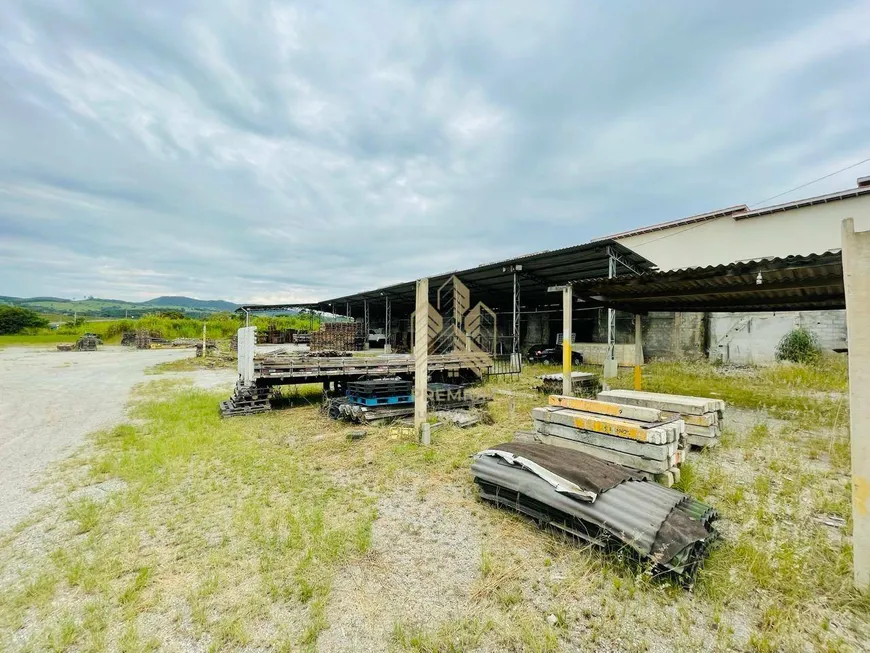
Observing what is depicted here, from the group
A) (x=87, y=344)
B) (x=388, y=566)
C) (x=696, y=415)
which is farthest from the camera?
(x=87, y=344)

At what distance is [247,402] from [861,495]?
883cm

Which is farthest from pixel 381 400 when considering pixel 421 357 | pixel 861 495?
pixel 861 495

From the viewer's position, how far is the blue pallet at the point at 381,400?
23.8 feet

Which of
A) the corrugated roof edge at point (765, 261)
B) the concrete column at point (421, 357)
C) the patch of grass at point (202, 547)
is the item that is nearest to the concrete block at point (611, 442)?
the concrete column at point (421, 357)

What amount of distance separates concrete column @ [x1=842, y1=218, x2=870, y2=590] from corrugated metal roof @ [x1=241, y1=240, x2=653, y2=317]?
29.2 feet

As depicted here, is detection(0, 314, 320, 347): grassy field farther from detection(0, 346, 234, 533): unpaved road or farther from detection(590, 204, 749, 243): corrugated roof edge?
detection(590, 204, 749, 243): corrugated roof edge

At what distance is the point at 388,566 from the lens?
272cm

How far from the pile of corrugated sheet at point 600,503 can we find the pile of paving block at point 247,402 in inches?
240

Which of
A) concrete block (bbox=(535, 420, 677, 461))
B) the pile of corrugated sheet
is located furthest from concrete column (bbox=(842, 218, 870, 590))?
concrete block (bbox=(535, 420, 677, 461))

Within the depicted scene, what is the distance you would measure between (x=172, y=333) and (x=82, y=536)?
4271 cm

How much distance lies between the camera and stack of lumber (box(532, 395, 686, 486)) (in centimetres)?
375

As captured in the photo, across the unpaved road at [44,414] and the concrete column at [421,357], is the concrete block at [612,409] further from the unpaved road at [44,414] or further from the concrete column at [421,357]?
the unpaved road at [44,414]

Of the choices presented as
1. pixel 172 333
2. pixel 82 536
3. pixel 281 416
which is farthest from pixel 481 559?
pixel 172 333

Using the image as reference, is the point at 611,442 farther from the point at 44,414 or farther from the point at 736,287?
the point at 44,414
